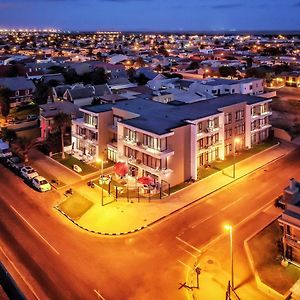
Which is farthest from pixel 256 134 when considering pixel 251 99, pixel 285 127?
pixel 285 127

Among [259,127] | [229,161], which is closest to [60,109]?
[229,161]

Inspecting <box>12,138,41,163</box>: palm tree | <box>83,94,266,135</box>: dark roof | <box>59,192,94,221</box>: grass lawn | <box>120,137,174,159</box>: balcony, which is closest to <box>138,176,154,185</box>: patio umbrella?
<box>120,137,174,159</box>: balcony

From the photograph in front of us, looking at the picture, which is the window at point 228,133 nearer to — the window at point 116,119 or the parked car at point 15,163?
the window at point 116,119

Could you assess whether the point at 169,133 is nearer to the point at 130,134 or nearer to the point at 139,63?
the point at 130,134

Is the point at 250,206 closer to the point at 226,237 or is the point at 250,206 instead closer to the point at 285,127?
the point at 226,237

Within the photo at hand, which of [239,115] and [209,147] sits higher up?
[239,115]
